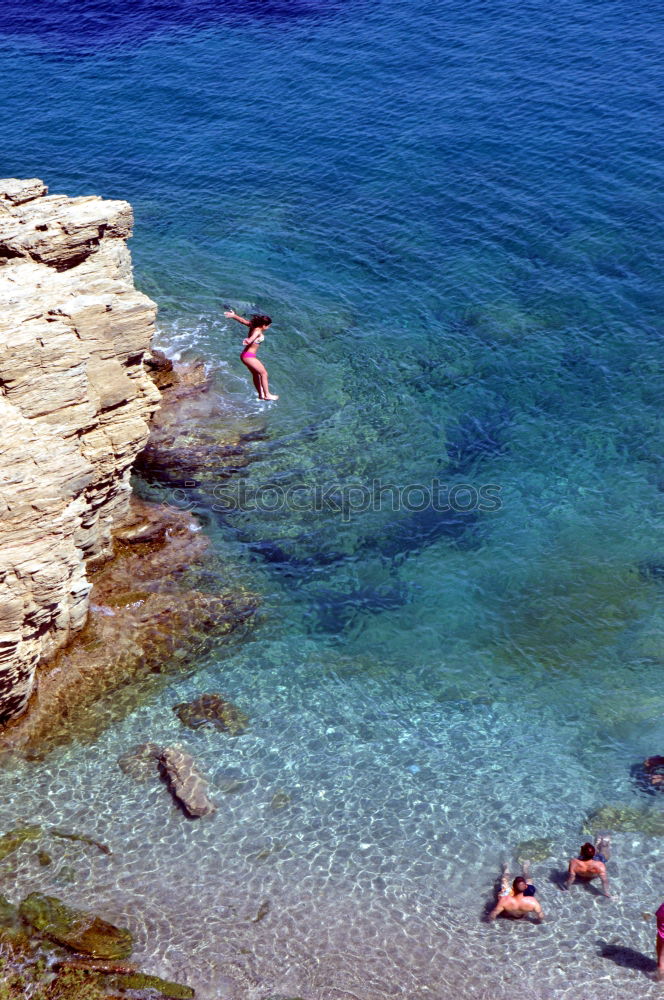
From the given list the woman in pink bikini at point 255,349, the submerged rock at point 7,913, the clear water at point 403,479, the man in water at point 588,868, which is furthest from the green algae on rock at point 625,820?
the woman in pink bikini at point 255,349

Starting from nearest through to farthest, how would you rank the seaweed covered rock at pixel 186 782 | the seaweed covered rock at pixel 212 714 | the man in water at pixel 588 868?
the man in water at pixel 588 868
the seaweed covered rock at pixel 186 782
the seaweed covered rock at pixel 212 714

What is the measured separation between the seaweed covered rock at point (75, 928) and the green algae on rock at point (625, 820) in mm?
10664

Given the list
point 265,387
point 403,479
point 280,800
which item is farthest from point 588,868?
point 265,387

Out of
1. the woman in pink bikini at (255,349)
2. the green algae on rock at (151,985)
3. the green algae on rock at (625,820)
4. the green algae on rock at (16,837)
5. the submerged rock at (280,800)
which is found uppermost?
the woman in pink bikini at (255,349)

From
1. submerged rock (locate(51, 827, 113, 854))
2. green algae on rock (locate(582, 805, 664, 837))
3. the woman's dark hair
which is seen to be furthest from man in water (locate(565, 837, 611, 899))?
the woman's dark hair

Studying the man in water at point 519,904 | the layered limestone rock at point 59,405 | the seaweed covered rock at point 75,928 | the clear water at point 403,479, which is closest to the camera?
the seaweed covered rock at point 75,928

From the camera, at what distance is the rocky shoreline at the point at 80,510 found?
66.8ft

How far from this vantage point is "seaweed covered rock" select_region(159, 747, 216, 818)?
2036 cm

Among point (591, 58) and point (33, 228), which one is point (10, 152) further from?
point (591, 58)

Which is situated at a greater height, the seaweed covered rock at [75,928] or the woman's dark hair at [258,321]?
the woman's dark hair at [258,321]

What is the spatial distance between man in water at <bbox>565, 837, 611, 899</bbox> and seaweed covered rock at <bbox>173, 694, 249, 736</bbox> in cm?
844

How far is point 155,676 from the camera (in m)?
23.5

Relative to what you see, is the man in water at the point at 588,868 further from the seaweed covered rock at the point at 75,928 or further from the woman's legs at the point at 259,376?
the woman's legs at the point at 259,376

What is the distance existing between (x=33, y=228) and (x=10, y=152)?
94.9 ft
